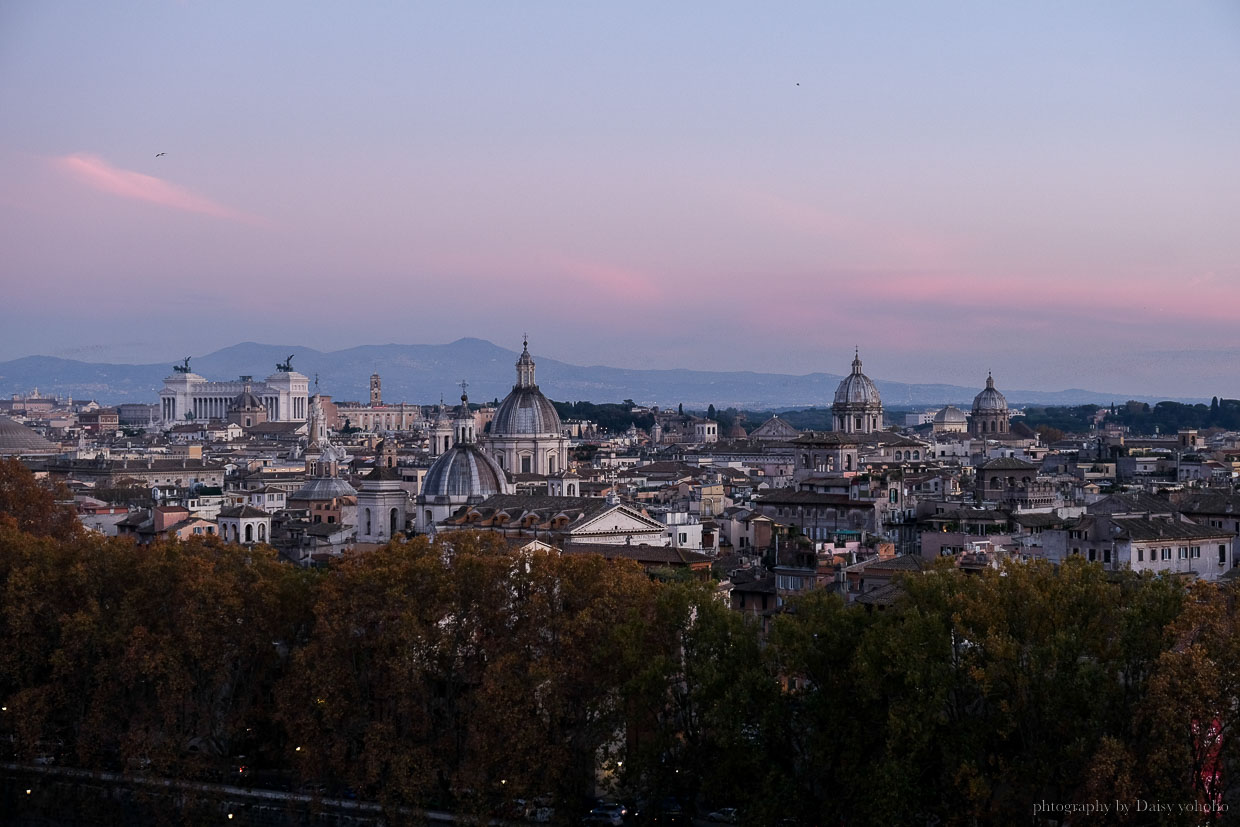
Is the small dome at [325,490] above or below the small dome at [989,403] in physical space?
below

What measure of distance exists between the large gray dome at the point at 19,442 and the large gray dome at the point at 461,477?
50.9 m

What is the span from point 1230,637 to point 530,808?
36.6 feet

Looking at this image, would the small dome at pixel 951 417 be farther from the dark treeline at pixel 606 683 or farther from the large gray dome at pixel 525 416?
the dark treeline at pixel 606 683

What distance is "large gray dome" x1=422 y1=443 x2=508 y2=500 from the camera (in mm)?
58906

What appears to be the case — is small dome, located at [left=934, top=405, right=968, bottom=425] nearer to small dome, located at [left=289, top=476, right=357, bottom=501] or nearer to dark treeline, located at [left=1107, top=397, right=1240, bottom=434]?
dark treeline, located at [left=1107, top=397, right=1240, bottom=434]

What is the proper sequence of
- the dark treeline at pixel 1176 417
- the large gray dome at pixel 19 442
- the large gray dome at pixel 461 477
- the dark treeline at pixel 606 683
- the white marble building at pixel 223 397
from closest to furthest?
the dark treeline at pixel 606 683, the large gray dome at pixel 461 477, the large gray dome at pixel 19 442, the dark treeline at pixel 1176 417, the white marble building at pixel 223 397

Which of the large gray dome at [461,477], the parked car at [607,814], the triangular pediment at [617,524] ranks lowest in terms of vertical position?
the parked car at [607,814]

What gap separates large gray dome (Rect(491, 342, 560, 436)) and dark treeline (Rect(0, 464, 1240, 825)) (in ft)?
131

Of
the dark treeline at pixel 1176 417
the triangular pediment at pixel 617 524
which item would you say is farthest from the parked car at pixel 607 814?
the dark treeline at pixel 1176 417

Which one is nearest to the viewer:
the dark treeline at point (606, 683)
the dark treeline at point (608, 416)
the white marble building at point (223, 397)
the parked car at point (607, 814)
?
the dark treeline at point (606, 683)

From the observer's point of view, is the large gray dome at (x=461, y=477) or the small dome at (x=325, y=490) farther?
the small dome at (x=325, y=490)

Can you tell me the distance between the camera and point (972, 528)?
Answer: 45906 millimetres

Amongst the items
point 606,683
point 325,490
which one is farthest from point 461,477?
point 606,683

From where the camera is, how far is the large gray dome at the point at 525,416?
259 feet
